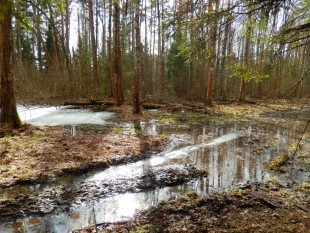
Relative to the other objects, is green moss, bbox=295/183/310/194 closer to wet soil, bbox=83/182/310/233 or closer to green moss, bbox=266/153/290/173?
wet soil, bbox=83/182/310/233

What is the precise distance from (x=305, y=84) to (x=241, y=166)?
3370 cm

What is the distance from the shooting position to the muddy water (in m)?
3.81

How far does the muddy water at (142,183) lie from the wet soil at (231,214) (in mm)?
314

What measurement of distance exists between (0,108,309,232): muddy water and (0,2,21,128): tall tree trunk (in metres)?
5.09

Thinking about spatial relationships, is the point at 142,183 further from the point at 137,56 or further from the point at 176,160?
the point at 137,56

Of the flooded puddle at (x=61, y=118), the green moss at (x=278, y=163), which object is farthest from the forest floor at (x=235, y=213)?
the flooded puddle at (x=61, y=118)

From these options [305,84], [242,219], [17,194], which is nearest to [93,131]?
[17,194]

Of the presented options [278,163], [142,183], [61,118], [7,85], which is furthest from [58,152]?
[61,118]

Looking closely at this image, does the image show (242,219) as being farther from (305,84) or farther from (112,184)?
(305,84)

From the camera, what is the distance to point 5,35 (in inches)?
327

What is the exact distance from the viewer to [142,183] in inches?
200

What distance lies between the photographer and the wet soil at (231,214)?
343cm

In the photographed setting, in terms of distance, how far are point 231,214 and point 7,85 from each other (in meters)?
8.40

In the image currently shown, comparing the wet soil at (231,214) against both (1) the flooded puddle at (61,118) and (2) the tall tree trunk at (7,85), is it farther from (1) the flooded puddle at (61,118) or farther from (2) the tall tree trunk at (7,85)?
(1) the flooded puddle at (61,118)
